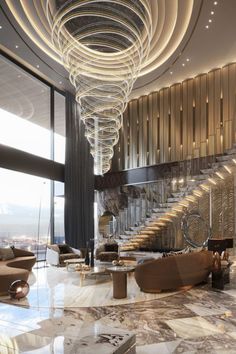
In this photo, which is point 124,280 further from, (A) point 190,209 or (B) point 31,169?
(B) point 31,169

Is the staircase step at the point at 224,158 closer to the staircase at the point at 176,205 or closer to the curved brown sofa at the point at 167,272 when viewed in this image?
the staircase at the point at 176,205

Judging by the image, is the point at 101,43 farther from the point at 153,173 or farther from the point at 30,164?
the point at 153,173

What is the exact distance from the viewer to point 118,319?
4746 millimetres

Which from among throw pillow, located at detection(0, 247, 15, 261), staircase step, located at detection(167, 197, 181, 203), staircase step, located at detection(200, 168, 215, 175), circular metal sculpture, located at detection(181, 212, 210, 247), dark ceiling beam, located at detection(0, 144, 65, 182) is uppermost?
dark ceiling beam, located at detection(0, 144, 65, 182)

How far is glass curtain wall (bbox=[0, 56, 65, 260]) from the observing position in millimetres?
10688

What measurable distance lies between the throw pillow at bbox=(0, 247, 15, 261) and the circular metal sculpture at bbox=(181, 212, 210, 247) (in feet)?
17.8

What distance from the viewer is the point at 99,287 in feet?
22.9

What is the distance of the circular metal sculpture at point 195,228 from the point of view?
10.5 meters

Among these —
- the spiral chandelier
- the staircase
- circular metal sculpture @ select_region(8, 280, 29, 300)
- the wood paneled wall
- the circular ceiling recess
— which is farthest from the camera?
the wood paneled wall

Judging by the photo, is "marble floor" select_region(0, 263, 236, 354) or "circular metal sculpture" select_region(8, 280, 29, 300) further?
"circular metal sculpture" select_region(8, 280, 29, 300)

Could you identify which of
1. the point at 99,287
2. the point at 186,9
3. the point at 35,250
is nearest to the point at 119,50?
the point at 186,9

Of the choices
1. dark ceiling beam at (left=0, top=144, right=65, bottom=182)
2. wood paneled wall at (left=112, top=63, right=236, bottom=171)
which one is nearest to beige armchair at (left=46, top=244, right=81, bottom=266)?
dark ceiling beam at (left=0, top=144, right=65, bottom=182)

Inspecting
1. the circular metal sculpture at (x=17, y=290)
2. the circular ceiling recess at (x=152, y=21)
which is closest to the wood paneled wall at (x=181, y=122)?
the circular ceiling recess at (x=152, y=21)

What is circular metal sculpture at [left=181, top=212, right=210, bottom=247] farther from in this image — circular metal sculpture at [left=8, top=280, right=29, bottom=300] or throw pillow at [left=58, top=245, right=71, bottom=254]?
circular metal sculpture at [left=8, top=280, right=29, bottom=300]
